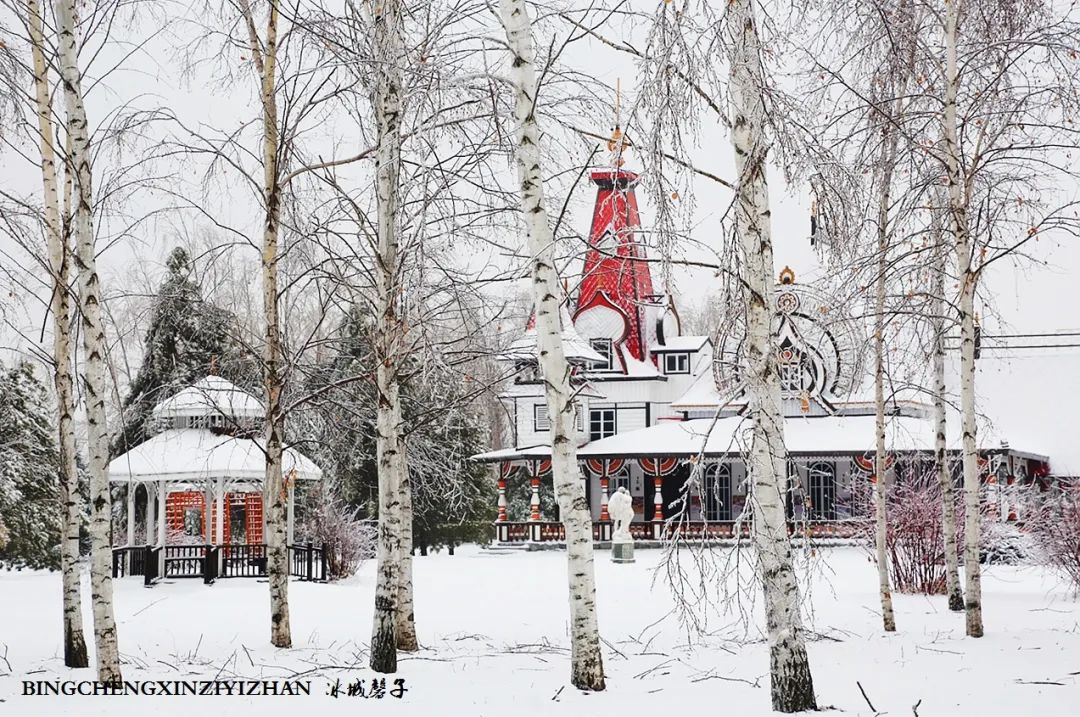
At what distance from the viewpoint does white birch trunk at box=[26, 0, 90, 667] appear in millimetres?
10312

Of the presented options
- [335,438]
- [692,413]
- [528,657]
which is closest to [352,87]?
[335,438]

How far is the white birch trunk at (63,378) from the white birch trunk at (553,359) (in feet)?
14.3

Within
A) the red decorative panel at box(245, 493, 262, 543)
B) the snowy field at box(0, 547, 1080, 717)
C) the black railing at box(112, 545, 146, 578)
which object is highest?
the red decorative panel at box(245, 493, 262, 543)

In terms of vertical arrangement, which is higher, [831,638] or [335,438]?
[335,438]

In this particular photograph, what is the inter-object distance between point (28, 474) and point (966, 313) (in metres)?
21.7

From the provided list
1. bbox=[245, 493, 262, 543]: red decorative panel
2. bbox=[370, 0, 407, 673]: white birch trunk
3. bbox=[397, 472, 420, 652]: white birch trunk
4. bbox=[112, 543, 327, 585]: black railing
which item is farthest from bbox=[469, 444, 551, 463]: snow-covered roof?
bbox=[370, 0, 407, 673]: white birch trunk

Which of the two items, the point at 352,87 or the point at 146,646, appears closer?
the point at 352,87

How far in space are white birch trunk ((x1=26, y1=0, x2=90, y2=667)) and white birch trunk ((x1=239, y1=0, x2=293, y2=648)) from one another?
1959mm

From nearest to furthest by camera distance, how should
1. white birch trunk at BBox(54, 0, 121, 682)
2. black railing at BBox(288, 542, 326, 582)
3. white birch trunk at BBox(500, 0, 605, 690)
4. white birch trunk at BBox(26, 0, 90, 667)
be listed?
white birch trunk at BBox(500, 0, 605, 690) → white birch trunk at BBox(54, 0, 121, 682) → white birch trunk at BBox(26, 0, 90, 667) → black railing at BBox(288, 542, 326, 582)

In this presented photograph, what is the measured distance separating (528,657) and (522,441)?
27.1 metres

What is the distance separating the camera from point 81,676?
994 centimetres

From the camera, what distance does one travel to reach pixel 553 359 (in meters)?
8.70

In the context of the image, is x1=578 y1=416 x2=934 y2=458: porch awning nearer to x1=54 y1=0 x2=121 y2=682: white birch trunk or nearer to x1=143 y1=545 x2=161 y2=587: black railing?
x1=143 y1=545 x2=161 y2=587: black railing

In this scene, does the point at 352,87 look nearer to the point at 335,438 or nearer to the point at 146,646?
the point at 335,438
